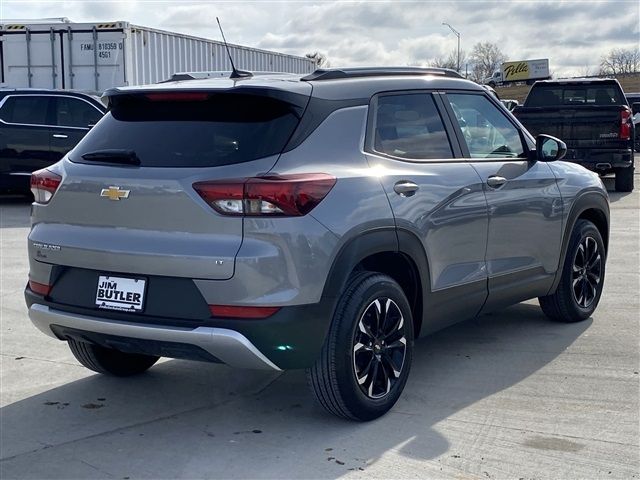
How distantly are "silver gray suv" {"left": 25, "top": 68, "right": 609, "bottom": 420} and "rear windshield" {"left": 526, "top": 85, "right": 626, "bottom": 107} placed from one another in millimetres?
11258

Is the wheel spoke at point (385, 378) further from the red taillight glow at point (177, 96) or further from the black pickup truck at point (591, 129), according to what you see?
the black pickup truck at point (591, 129)

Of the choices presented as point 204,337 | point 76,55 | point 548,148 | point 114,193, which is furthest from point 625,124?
point 204,337

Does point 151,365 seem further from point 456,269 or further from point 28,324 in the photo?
point 456,269

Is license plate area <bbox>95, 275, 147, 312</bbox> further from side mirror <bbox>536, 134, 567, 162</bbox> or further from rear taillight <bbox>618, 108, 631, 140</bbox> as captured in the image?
rear taillight <bbox>618, 108, 631, 140</bbox>

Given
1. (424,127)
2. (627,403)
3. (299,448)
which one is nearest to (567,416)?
(627,403)

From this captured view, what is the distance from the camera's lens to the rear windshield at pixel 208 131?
13.8 ft

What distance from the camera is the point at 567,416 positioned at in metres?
4.66

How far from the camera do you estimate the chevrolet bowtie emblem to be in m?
4.28

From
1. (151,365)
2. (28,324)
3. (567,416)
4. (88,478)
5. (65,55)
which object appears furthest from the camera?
(65,55)

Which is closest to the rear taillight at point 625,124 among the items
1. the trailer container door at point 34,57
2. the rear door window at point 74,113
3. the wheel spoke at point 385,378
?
the rear door window at point 74,113

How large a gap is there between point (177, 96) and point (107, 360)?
1765 millimetres

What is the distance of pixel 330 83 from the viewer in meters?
4.64

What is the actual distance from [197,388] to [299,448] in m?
1.16

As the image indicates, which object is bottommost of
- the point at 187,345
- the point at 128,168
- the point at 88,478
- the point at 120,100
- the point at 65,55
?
the point at 88,478
